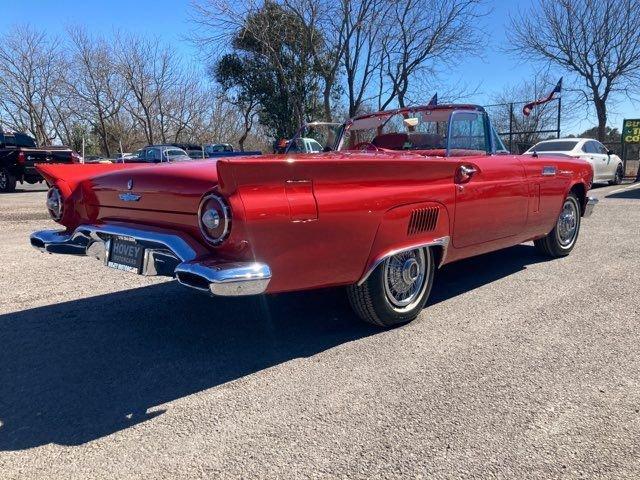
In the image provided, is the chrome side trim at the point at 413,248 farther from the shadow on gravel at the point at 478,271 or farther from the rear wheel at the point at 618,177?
the rear wheel at the point at 618,177

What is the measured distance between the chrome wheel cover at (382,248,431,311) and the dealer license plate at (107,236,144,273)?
155cm

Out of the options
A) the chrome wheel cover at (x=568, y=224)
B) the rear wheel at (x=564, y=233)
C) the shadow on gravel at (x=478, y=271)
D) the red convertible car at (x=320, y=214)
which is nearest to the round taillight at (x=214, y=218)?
the red convertible car at (x=320, y=214)

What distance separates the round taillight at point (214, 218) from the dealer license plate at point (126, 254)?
1.90 feet

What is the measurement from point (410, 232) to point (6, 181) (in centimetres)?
1730

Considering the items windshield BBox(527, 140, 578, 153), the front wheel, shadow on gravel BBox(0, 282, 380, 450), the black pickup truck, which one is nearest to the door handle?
the front wheel

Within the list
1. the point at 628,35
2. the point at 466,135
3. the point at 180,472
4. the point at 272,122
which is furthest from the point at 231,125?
the point at 180,472

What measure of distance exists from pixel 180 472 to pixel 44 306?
2829 millimetres

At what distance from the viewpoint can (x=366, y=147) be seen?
501 cm

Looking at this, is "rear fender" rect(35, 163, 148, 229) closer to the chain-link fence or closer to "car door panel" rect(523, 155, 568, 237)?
"car door panel" rect(523, 155, 568, 237)

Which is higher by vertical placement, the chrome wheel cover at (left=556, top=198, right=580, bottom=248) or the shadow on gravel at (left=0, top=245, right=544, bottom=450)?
the chrome wheel cover at (left=556, top=198, right=580, bottom=248)

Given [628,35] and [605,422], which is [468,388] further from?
[628,35]

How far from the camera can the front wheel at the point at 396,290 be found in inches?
138

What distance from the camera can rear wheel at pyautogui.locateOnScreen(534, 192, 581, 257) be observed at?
19.1 ft

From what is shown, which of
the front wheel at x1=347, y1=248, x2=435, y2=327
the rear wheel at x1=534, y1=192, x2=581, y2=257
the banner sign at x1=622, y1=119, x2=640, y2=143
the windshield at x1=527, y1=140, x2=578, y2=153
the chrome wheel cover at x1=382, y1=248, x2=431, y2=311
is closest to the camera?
the front wheel at x1=347, y1=248, x2=435, y2=327
